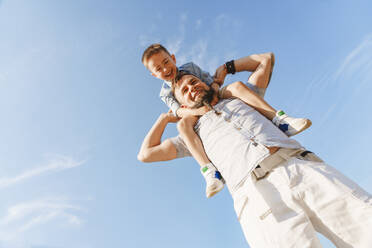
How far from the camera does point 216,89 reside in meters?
3.83

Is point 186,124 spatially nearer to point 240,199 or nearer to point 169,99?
point 169,99

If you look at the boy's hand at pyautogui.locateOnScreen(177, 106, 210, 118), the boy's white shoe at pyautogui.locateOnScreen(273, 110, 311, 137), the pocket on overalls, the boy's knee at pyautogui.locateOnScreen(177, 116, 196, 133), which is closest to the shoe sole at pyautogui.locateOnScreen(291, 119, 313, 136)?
the boy's white shoe at pyautogui.locateOnScreen(273, 110, 311, 137)

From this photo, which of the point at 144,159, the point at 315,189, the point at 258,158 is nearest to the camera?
the point at 315,189

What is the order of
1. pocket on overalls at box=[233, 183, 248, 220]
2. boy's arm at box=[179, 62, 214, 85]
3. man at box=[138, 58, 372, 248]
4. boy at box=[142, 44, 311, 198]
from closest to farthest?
man at box=[138, 58, 372, 248] → pocket on overalls at box=[233, 183, 248, 220] → boy at box=[142, 44, 311, 198] → boy's arm at box=[179, 62, 214, 85]

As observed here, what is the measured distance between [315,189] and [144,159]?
2.21 meters

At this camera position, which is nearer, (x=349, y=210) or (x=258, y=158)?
(x=349, y=210)

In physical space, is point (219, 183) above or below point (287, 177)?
above

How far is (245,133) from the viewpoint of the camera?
2.96 m

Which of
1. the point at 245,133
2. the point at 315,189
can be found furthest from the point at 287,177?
the point at 245,133

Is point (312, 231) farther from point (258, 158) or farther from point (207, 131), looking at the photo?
point (207, 131)

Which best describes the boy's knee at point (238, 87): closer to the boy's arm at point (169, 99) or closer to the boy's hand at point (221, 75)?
the boy's hand at point (221, 75)

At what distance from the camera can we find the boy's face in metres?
4.05

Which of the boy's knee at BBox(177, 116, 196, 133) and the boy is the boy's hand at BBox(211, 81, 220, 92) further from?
the boy's knee at BBox(177, 116, 196, 133)

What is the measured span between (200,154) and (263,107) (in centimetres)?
105
